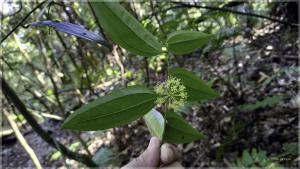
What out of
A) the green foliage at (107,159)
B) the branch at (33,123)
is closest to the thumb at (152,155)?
the branch at (33,123)

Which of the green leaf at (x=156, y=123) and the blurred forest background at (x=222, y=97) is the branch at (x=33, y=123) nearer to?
the blurred forest background at (x=222, y=97)

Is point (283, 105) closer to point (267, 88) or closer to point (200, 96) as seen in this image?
point (267, 88)

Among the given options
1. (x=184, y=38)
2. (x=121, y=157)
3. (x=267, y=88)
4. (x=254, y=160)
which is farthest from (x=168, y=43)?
(x=121, y=157)

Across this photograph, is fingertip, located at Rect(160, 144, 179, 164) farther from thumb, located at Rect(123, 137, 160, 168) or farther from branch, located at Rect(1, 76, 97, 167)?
branch, located at Rect(1, 76, 97, 167)

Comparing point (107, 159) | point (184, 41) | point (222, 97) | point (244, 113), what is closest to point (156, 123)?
point (184, 41)

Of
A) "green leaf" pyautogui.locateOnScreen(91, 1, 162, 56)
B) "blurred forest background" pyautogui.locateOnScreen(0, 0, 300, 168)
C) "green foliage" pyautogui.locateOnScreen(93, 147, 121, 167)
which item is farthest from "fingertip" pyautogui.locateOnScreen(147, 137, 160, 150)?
"green foliage" pyautogui.locateOnScreen(93, 147, 121, 167)

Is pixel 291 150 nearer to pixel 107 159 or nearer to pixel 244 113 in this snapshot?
pixel 244 113

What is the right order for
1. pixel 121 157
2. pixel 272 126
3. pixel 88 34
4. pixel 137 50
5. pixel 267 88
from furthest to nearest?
1. pixel 121 157
2. pixel 267 88
3. pixel 272 126
4. pixel 88 34
5. pixel 137 50
